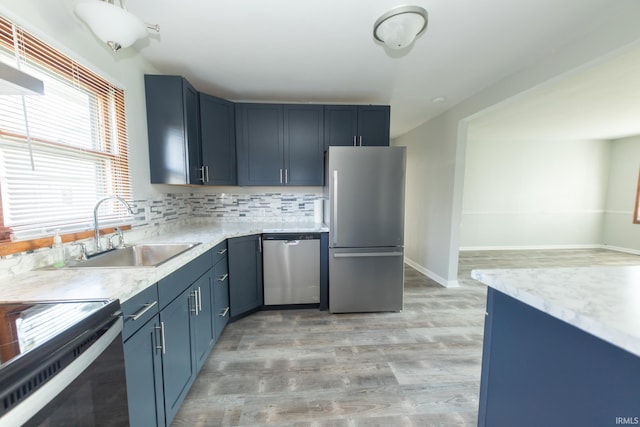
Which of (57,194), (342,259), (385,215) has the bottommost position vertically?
(342,259)

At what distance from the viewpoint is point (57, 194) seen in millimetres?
1327

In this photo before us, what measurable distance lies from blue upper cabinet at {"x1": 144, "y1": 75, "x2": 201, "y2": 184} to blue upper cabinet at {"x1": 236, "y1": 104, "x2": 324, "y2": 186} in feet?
2.26

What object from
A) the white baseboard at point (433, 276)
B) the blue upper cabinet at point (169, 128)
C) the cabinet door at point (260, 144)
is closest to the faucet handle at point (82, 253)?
the blue upper cabinet at point (169, 128)

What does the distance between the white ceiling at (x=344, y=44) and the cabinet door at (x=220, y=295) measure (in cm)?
176

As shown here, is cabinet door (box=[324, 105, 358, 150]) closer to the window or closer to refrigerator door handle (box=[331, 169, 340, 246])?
refrigerator door handle (box=[331, 169, 340, 246])

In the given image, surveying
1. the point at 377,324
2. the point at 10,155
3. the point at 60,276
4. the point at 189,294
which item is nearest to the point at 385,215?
the point at 377,324

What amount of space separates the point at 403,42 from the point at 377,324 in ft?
7.67

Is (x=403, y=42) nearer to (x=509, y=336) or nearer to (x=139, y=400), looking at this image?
(x=509, y=336)

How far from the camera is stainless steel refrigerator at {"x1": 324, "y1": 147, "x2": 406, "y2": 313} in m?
2.37

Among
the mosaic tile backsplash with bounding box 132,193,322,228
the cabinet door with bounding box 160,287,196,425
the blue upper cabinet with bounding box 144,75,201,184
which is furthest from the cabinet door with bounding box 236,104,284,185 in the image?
the cabinet door with bounding box 160,287,196,425

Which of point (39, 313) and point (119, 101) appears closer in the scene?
point (39, 313)

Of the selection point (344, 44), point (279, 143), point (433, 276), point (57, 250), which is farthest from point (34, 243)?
point (433, 276)

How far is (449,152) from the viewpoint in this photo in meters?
3.19

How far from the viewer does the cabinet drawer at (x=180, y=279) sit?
1201 millimetres
